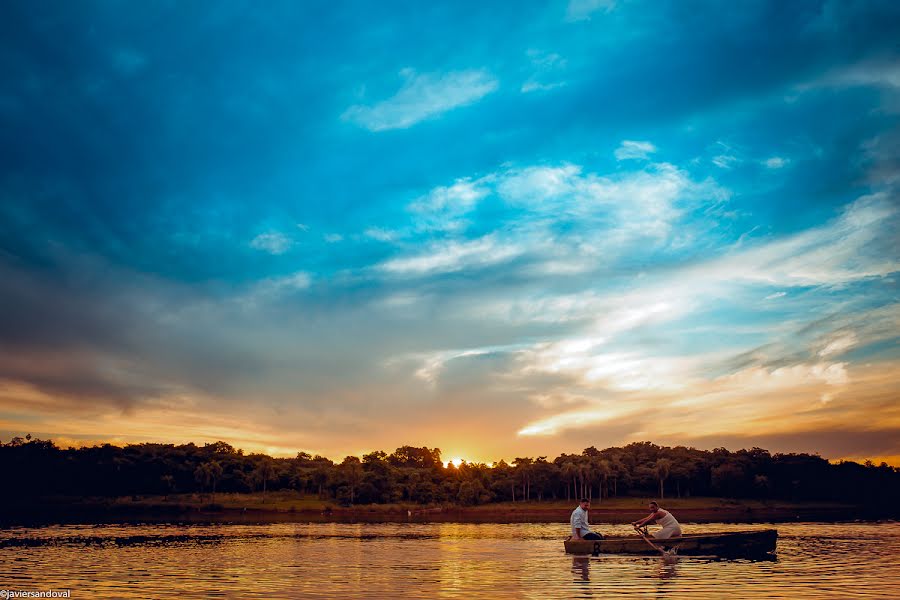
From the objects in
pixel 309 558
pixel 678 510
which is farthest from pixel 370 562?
pixel 678 510

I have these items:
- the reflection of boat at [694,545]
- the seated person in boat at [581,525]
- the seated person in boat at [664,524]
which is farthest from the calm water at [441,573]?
the seated person in boat at [581,525]

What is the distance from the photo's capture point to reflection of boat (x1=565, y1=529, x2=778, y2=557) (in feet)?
137

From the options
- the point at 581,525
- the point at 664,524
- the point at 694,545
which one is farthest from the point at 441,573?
the point at 694,545

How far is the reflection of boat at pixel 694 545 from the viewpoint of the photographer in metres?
41.7

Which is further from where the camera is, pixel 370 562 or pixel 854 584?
pixel 370 562

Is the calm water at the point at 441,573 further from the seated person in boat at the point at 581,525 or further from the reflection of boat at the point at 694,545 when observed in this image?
the seated person in boat at the point at 581,525

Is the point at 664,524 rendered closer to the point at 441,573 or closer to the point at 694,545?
the point at 694,545

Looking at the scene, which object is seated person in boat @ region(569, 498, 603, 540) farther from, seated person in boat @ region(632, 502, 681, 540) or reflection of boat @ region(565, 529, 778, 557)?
seated person in boat @ region(632, 502, 681, 540)

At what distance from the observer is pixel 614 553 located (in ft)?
138

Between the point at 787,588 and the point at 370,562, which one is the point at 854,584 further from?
the point at 370,562

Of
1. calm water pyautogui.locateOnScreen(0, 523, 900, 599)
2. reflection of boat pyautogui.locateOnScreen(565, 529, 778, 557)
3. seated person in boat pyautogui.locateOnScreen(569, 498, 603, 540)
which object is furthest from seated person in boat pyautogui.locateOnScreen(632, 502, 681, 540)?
seated person in boat pyautogui.locateOnScreen(569, 498, 603, 540)

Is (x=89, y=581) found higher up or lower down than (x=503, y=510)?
higher up

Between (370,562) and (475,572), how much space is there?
31.0 feet

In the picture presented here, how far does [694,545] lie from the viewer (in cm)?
4203
